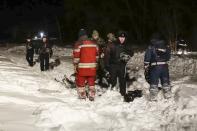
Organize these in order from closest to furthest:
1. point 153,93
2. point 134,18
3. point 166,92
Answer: point 153,93 < point 166,92 < point 134,18

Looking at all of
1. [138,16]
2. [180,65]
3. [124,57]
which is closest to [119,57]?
[124,57]

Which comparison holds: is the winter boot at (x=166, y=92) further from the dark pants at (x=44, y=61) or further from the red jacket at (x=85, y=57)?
the dark pants at (x=44, y=61)

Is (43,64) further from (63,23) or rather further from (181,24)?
(63,23)

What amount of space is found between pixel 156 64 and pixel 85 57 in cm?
182

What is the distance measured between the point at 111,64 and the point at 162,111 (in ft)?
8.56

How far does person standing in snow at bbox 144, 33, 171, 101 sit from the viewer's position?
42.5ft

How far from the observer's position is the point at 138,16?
130ft

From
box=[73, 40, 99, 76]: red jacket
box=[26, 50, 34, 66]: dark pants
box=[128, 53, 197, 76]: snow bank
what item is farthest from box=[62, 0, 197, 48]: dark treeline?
box=[73, 40, 99, 76]: red jacket

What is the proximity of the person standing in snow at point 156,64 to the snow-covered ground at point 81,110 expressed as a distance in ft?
0.96

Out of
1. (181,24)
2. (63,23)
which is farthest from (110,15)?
(63,23)

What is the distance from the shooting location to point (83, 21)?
4178 centimetres

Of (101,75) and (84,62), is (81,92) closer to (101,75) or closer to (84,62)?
(84,62)

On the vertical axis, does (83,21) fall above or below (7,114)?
above

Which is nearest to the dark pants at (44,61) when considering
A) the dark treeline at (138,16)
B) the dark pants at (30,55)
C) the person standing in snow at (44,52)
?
the person standing in snow at (44,52)
